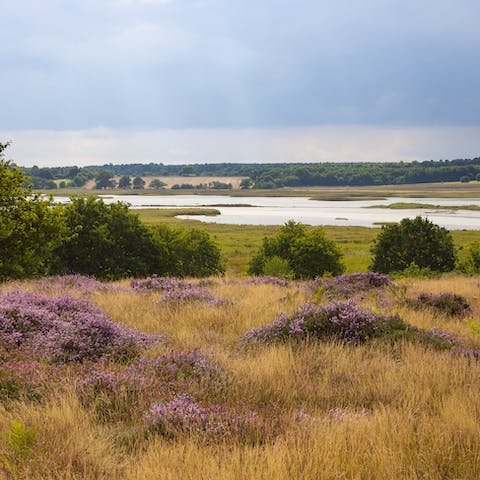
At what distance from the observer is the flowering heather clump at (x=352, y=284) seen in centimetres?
1512

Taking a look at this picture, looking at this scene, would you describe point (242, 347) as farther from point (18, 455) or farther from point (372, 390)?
point (18, 455)

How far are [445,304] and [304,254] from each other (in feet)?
98.4

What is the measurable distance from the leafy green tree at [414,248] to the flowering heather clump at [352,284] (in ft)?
84.2

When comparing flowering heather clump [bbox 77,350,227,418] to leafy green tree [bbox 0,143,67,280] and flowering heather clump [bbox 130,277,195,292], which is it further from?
leafy green tree [bbox 0,143,67,280]

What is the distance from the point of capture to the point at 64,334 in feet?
26.4

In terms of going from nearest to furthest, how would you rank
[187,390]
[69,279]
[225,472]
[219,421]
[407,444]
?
1. [225,472]
2. [407,444]
3. [219,421]
4. [187,390]
5. [69,279]

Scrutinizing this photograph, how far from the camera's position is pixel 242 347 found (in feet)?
27.9

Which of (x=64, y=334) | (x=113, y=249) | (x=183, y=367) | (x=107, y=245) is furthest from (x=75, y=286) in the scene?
(x=113, y=249)

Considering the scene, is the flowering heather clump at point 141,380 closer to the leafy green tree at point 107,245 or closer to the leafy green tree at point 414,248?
the leafy green tree at point 107,245

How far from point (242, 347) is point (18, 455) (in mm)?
4611

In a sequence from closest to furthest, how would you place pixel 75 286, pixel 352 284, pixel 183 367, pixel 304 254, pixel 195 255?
1. pixel 183 367
2. pixel 75 286
3. pixel 352 284
4. pixel 304 254
5. pixel 195 255

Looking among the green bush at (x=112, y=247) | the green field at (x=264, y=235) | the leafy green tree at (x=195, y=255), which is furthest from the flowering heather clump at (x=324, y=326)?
the green field at (x=264, y=235)

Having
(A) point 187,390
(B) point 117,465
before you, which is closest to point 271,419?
(A) point 187,390

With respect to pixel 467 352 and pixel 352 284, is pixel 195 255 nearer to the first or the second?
pixel 352 284
